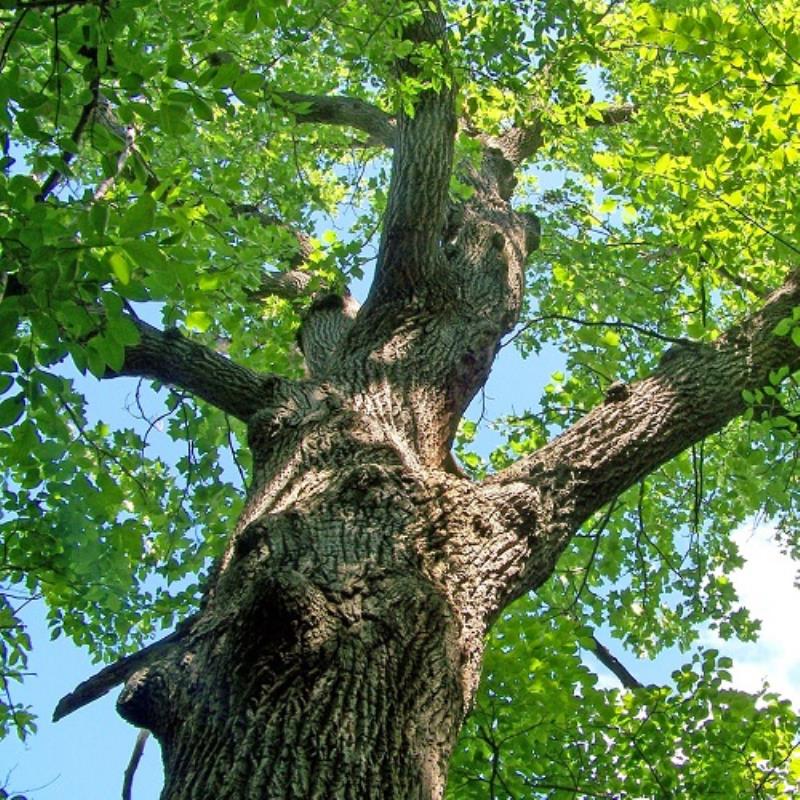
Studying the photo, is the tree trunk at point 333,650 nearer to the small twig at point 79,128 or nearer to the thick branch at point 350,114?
the small twig at point 79,128

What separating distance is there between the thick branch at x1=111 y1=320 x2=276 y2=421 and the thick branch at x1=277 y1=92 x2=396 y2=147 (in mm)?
4011

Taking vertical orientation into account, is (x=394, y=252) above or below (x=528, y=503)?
above

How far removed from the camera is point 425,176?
15.4ft

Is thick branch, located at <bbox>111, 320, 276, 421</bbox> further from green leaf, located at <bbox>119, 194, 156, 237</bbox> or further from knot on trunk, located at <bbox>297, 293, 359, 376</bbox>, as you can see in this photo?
green leaf, located at <bbox>119, 194, 156, 237</bbox>

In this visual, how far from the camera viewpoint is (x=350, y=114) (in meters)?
7.79

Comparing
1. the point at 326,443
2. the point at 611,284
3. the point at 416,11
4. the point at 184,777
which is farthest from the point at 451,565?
the point at 611,284

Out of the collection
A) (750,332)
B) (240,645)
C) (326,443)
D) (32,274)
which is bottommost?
(240,645)

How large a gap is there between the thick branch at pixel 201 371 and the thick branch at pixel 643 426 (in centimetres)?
130

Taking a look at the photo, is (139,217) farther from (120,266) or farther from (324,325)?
(324,325)

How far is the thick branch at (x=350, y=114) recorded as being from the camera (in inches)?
298

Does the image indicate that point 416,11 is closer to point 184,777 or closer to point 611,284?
point 611,284

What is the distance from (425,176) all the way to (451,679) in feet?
9.93

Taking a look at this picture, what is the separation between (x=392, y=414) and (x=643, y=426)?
3.78ft

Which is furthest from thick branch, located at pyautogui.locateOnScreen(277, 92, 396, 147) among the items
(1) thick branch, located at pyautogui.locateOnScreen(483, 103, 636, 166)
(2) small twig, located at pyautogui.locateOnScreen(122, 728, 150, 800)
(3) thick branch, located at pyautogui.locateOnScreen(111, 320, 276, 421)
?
(2) small twig, located at pyautogui.locateOnScreen(122, 728, 150, 800)
